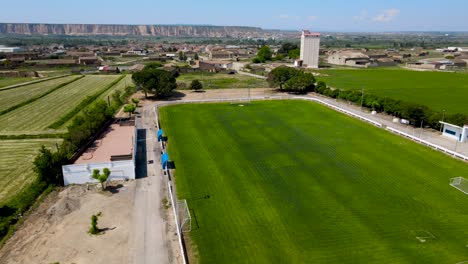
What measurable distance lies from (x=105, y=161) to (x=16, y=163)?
342 inches

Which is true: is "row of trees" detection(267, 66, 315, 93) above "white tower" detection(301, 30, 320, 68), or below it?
below

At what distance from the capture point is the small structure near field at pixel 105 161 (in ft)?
76.0

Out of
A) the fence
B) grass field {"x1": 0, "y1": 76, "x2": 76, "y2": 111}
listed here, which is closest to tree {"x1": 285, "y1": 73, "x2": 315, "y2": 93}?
the fence

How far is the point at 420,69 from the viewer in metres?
97.6

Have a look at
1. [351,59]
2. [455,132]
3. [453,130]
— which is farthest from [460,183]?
[351,59]

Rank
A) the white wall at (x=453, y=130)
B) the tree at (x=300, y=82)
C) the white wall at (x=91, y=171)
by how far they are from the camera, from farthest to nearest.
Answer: the tree at (x=300, y=82), the white wall at (x=453, y=130), the white wall at (x=91, y=171)

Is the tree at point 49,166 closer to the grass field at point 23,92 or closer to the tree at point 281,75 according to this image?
the grass field at point 23,92

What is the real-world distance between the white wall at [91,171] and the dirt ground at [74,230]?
0.79 m

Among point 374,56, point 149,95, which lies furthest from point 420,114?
point 374,56

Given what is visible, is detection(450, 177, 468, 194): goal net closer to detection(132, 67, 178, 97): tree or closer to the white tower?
detection(132, 67, 178, 97): tree

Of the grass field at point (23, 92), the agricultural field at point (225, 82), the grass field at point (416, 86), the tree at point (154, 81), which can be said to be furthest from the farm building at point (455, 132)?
the grass field at point (23, 92)

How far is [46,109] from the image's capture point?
150ft

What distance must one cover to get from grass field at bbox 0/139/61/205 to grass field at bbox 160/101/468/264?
10782mm

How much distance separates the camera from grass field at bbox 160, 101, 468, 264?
16.3m
